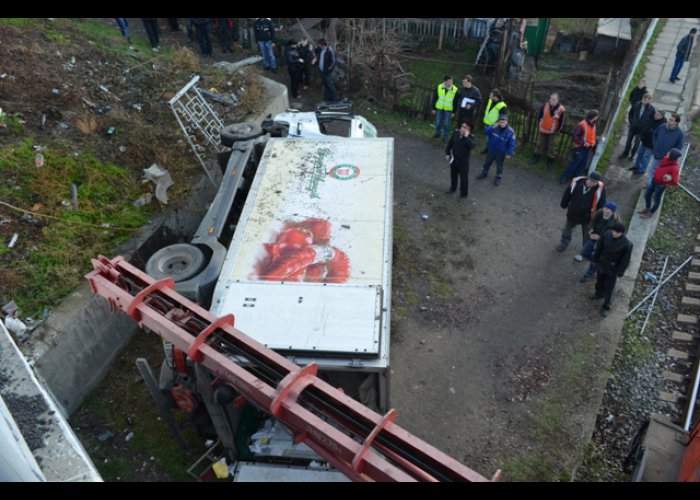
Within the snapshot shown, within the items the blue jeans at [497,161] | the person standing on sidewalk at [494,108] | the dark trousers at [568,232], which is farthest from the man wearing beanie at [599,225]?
the person standing on sidewalk at [494,108]

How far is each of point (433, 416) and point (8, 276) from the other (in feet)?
19.8

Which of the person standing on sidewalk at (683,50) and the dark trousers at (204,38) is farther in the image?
the dark trousers at (204,38)

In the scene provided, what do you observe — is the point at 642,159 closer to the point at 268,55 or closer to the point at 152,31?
Result: the point at 268,55

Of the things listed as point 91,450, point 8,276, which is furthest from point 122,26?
point 91,450

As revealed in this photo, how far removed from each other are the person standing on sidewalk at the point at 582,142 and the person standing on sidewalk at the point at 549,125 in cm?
64

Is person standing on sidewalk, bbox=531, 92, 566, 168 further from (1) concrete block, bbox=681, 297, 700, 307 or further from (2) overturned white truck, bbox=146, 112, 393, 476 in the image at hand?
(2) overturned white truck, bbox=146, 112, 393, 476

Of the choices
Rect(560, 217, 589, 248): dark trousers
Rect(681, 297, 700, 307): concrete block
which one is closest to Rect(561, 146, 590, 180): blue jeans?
Rect(560, 217, 589, 248): dark trousers

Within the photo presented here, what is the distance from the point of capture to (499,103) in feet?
35.0

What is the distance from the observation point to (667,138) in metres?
9.51

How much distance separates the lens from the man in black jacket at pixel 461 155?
9.48 m

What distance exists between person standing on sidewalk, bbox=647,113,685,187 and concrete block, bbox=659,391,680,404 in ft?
13.3

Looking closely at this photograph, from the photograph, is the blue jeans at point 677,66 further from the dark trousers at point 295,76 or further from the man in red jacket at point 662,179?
the dark trousers at point 295,76

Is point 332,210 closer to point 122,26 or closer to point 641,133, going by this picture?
point 641,133

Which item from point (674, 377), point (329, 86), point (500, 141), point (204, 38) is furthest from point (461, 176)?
point (204, 38)
